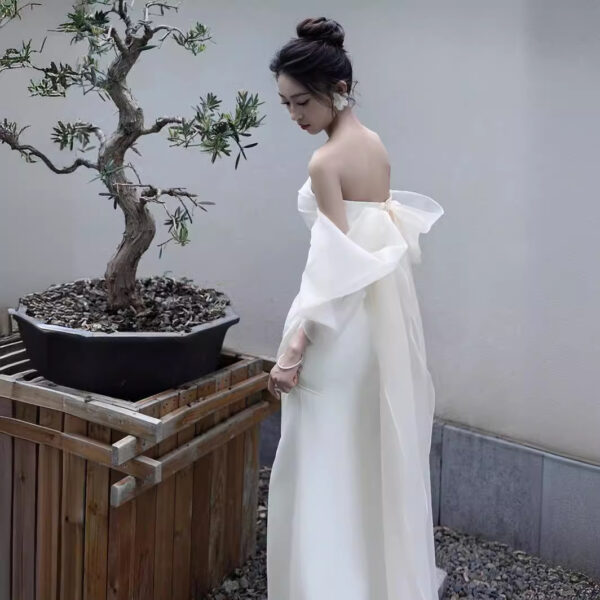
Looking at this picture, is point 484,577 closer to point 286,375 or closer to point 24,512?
point 286,375

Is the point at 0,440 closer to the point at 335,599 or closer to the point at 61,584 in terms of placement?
the point at 61,584

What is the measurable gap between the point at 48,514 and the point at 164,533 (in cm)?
35

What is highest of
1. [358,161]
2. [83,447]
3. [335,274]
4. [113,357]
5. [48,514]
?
[358,161]

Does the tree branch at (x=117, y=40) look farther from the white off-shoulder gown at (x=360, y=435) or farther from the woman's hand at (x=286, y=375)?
the woman's hand at (x=286, y=375)

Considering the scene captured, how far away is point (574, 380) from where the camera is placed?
2613mm

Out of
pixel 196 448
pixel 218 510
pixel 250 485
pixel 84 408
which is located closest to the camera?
pixel 84 408

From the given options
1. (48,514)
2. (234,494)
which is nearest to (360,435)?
(234,494)

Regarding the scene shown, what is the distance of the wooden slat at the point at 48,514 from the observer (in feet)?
6.70

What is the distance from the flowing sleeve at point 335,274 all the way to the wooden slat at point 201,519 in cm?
73

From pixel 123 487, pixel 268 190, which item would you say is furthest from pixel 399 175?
pixel 123 487

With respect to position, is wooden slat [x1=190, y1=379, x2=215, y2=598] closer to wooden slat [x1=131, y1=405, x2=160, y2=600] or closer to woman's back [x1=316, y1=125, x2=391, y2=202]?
wooden slat [x1=131, y1=405, x2=160, y2=600]

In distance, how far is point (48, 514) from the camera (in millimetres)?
2080

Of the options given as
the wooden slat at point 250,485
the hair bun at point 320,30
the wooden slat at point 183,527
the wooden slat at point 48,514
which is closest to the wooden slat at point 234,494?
the wooden slat at point 250,485

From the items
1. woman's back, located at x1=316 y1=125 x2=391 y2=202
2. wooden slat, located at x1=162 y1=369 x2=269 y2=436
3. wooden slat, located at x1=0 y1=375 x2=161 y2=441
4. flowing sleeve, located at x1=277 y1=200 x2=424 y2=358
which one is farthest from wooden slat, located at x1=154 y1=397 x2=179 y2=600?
woman's back, located at x1=316 y1=125 x2=391 y2=202
